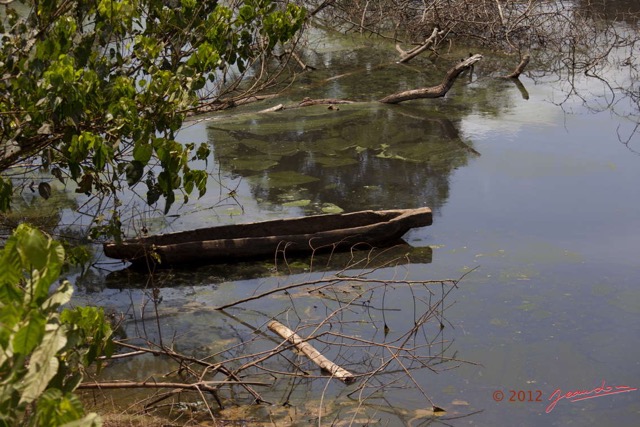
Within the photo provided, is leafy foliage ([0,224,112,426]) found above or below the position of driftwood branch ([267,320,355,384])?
above

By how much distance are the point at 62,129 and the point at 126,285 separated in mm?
2172

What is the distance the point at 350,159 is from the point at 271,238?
10.7 ft

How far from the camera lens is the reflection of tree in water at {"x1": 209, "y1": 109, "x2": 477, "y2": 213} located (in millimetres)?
9953

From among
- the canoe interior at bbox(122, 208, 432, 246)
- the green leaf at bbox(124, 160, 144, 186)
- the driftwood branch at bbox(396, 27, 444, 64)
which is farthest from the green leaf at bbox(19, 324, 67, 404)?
the driftwood branch at bbox(396, 27, 444, 64)

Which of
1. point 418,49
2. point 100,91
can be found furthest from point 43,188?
point 418,49

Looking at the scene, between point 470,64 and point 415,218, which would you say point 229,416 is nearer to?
point 415,218

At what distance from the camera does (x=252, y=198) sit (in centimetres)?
984

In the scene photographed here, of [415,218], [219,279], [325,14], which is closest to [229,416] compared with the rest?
[219,279]

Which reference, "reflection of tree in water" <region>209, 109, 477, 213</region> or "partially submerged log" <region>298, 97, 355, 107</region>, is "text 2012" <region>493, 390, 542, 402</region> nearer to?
"reflection of tree in water" <region>209, 109, 477, 213</region>

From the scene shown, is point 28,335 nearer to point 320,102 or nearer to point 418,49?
point 320,102

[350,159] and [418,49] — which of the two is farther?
[418,49]

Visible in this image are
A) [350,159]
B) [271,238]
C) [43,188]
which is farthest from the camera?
[350,159]
